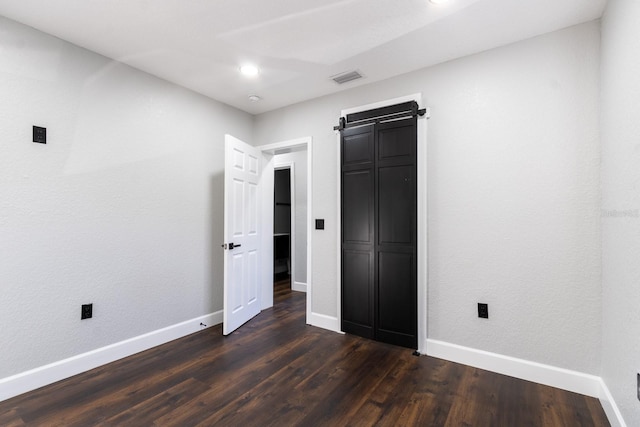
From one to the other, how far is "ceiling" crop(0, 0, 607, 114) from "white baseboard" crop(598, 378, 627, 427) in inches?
95.6

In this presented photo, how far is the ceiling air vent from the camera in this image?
2818 millimetres

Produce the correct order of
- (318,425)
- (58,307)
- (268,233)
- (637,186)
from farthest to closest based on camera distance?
(268,233)
(58,307)
(318,425)
(637,186)

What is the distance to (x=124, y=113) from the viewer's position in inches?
104

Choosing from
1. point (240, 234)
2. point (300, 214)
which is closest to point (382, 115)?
point (240, 234)

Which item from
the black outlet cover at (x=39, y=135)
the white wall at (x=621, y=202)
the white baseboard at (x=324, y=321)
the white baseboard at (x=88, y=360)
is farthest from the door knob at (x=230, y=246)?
the white wall at (x=621, y=202)

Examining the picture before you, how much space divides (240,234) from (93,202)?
4.58 ft

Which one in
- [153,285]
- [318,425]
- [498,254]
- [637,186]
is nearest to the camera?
[637,186]

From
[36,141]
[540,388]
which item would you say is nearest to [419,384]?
[540,388]

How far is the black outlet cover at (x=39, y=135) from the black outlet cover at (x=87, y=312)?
1280 millimetres

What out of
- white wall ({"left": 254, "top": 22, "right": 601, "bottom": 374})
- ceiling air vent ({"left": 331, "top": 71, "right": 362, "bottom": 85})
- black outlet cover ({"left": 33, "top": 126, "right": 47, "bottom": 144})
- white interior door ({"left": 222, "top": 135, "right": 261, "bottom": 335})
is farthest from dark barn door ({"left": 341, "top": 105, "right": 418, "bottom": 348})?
black outlet cover ({"left": 33, "top": 126, "right": 47, "bottom": 144})

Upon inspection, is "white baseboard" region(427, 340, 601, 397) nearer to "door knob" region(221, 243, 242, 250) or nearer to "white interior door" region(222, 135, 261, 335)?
"white interior door" region(222, 135, 261, 335)

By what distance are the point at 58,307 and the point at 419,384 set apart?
273cm

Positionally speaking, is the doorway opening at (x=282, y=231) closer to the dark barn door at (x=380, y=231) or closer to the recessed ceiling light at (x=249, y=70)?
the dark barn door at (x=380, y=231)

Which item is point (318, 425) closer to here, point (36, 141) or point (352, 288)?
point (352, 288)
